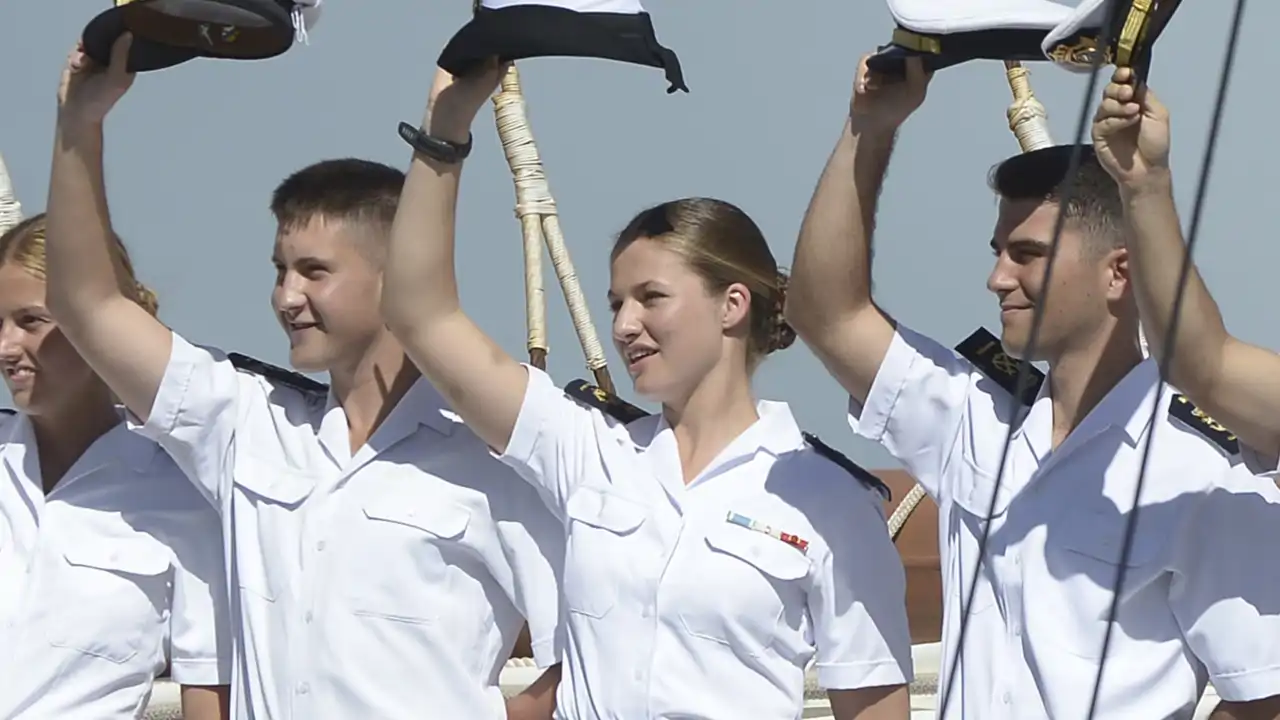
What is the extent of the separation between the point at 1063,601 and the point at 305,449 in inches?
48.9

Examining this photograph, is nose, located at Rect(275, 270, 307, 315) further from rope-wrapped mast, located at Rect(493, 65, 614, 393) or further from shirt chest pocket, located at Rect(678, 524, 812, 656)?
rope-wrapped mast, located at Rect(493, 65, 614, 393)

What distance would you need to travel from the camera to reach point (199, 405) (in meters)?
3.52

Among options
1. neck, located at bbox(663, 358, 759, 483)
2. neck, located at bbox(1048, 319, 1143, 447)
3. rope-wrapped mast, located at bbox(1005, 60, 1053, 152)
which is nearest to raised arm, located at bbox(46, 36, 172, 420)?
neck, located at bbox(663, 358, 759, 483)

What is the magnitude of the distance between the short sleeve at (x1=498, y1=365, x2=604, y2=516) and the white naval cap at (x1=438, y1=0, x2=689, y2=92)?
515mm

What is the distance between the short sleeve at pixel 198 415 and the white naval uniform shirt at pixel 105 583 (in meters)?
0.13

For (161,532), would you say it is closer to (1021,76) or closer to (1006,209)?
(1006,209)

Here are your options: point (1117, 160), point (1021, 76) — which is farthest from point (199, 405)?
point (1021, 76)

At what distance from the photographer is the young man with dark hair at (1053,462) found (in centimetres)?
296

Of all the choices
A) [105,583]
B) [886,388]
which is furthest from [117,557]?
[886,388]

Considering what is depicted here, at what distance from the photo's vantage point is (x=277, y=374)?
3707 millimetres

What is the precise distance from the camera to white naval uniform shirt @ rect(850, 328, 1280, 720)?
9.66 feet

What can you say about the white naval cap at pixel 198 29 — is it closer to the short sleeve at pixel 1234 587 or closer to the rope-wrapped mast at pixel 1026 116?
the short sleeve at pixel 1234 587

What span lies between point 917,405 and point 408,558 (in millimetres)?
801

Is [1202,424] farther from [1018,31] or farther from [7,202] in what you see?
A: [7,202]
